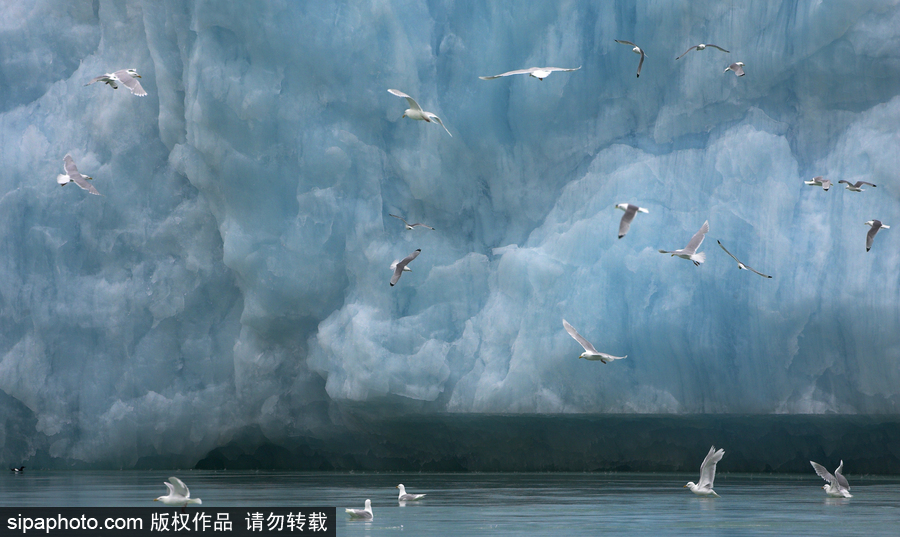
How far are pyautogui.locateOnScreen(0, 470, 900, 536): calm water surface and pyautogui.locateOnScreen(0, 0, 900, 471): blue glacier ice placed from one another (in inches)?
63.5

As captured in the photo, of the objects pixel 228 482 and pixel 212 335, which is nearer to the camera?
pixel 228 482

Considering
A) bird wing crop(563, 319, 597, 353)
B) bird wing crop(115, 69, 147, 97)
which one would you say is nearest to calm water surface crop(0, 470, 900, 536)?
bird wing crop(563, 319, 597, 353)

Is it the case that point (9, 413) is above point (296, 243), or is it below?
below

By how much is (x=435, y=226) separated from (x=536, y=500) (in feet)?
29.8

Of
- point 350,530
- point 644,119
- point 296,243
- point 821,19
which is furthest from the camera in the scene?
point 296,243

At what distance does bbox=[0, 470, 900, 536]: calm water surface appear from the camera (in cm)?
1184

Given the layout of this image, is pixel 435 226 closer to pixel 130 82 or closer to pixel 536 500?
pixel 536 500

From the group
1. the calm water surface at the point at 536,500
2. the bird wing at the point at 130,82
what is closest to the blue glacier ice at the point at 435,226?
the calm water surface at the point at 536,500

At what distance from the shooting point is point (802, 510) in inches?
549

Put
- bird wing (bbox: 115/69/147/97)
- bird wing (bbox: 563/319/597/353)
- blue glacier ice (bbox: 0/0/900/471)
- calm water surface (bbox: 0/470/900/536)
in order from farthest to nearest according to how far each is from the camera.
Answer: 1. blue glacier ice (bbox: 0/0/900/471)
2. bird wing (bbox: 115/69/147/97)
3. bird wing (bbox: 563/319/597/353)
4. calm water surface (bbox: 0/470/900/536)

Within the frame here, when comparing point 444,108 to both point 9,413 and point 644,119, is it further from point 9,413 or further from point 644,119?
point 9,413

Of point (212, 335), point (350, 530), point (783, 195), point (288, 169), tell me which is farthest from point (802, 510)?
point (212, 335)

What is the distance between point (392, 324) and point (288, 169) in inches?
169

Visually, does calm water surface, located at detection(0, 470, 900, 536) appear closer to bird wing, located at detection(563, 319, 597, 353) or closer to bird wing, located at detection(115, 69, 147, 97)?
bird wing, located at detection(563, 319, 597, 353)
